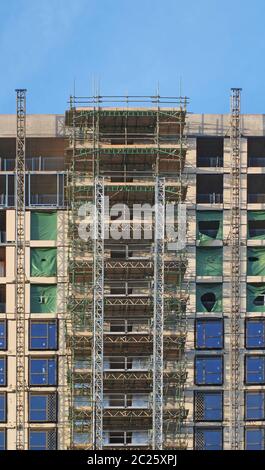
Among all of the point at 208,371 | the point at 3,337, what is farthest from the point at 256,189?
the point at 3,337

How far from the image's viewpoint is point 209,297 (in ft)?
431

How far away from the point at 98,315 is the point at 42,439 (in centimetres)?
1157

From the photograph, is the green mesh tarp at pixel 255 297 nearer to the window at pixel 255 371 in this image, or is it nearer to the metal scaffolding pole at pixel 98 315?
the window at pixel 255 371

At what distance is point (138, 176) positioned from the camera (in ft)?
433

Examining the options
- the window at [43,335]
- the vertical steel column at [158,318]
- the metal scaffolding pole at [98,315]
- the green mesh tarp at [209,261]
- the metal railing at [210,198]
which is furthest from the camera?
the metal railing at [210,198]

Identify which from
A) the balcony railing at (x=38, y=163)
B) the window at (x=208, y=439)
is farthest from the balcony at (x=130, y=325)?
the balcony railing at (x=38, y=163)

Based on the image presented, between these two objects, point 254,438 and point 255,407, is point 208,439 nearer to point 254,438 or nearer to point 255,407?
point 254,438

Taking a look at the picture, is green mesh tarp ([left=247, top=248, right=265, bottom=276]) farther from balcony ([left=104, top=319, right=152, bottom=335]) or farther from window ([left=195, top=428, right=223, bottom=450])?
window ([left=195, top=428, right=223, bottom=450])

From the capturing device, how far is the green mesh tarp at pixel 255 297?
131000 mm

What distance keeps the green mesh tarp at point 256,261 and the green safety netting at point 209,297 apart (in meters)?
3.09
